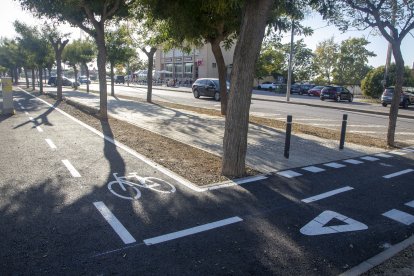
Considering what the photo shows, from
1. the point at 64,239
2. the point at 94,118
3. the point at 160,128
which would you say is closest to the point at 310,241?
A: the point at 64,239

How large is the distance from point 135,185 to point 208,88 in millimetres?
23186

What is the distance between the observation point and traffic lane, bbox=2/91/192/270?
367 centimetres

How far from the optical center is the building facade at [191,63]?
64250 mm

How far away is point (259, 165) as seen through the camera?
7109mm

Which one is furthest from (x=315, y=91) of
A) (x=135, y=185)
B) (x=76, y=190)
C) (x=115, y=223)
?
A: (x=115, y=223)

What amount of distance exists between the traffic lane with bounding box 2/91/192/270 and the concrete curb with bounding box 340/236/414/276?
2507 mm

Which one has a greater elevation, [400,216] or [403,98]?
[403,98]

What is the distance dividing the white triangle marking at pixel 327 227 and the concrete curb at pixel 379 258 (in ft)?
1.60

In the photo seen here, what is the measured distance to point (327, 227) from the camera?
4.27m

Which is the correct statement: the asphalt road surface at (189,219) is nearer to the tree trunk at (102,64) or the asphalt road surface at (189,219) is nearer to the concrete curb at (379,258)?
the concrete curb at (379,258)

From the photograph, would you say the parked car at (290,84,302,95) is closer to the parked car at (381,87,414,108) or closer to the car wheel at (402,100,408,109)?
the parked car at (381,87,414,108)

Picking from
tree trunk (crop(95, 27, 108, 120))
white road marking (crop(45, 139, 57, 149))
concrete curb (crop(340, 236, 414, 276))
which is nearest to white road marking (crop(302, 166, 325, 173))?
concrete curb (crop(340, 236, 414, 276))

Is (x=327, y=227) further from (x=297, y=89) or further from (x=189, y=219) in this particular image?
(x=297, y=89)

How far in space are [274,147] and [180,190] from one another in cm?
426
